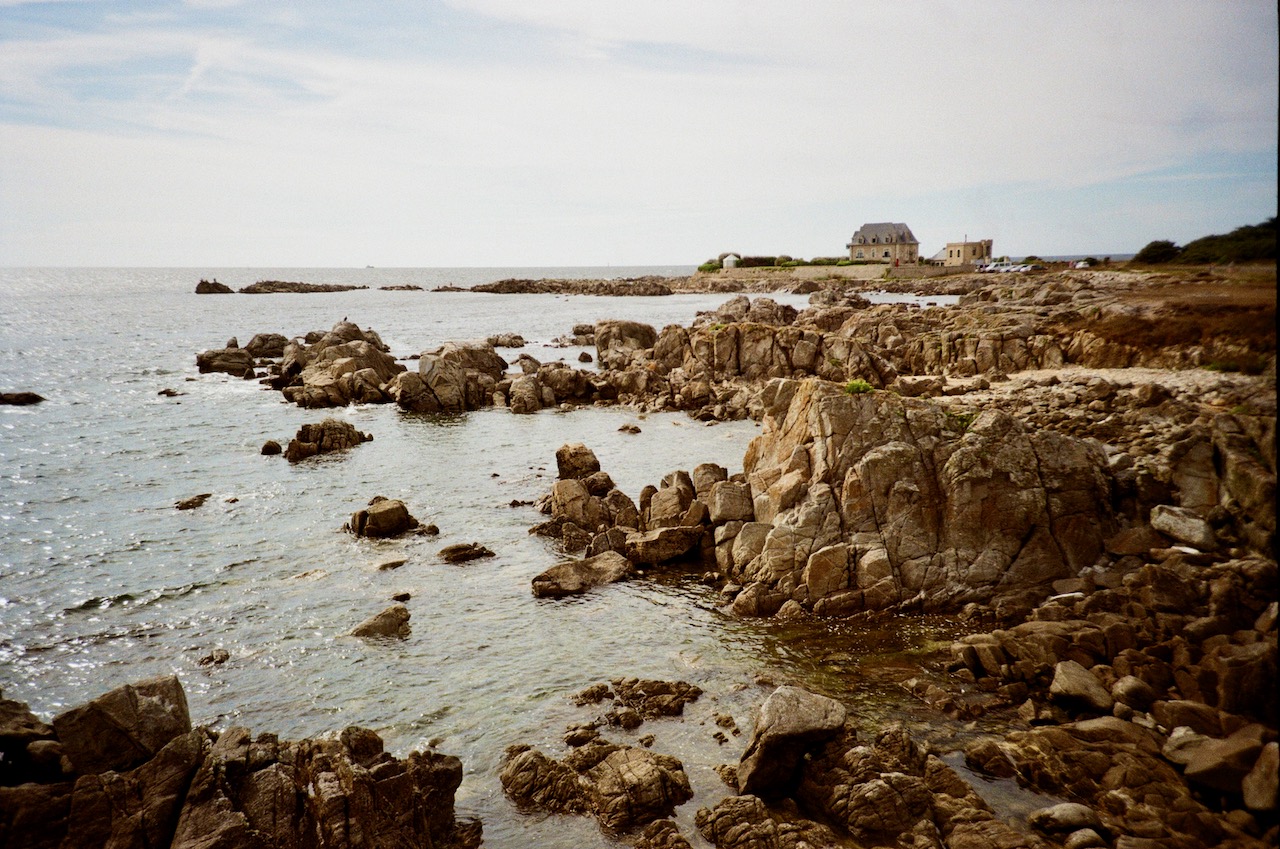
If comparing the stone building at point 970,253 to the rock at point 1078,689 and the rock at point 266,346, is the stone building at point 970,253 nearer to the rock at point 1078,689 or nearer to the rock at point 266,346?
the rock at point 266,346

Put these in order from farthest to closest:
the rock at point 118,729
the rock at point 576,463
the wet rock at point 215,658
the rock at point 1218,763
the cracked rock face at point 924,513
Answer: the rock at point 576,463 → the cracked rock face at point 924,513 → the wet rock at point 215,658 → the rock at point 118,729 → the rock at point 1218,763

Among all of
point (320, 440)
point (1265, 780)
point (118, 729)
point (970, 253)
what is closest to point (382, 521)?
point (320, 440)

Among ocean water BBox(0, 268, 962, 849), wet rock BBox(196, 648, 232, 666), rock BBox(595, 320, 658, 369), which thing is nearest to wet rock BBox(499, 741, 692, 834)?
ocean water BBox(0, 268, 962, 849)

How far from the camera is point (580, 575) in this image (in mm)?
25031

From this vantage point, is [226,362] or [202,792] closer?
[202,792]

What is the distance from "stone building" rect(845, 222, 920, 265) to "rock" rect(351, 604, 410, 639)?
518ft

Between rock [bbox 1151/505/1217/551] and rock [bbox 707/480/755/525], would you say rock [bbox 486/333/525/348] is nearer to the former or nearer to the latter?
rock [bbox 707/480/755/525]

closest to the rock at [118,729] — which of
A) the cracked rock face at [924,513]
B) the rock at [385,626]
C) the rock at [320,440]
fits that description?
the rock at [385,626]

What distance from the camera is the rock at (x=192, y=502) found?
111ft

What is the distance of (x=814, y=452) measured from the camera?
2392 cm

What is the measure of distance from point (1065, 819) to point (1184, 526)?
9377 mm

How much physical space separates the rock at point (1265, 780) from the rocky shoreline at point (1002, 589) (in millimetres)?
32

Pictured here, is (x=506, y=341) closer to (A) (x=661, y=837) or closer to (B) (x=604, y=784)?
(B) (x=604, y=784)

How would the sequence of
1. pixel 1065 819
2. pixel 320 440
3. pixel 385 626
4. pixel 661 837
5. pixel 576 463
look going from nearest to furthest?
pixel 1065 819, pixel 661 837, pixel 385 626, pixel 576 463, pixel 320 440
